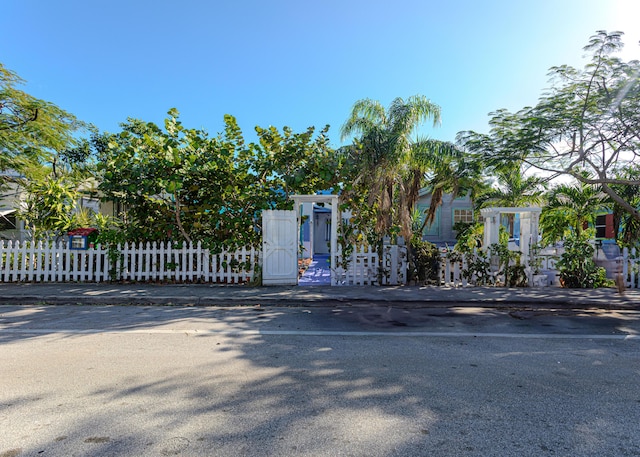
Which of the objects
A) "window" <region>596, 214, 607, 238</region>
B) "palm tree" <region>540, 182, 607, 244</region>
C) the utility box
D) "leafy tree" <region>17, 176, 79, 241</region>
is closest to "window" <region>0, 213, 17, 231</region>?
"leafy tree" <region>17, 176, 79, 241</region>

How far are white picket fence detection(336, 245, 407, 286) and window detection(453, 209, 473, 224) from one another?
653 inches

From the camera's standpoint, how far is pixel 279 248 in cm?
1073

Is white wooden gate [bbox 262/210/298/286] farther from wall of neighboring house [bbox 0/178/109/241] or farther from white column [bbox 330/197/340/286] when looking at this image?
wall of neighboring house [bbox 0/178/109/241]

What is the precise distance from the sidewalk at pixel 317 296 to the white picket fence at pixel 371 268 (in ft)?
1.90

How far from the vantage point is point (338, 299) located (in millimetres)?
8922

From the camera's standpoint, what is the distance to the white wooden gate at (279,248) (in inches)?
419

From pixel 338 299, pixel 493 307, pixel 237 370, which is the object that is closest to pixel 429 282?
pixel 493 307

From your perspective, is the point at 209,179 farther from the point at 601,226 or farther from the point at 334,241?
the point at 601,226

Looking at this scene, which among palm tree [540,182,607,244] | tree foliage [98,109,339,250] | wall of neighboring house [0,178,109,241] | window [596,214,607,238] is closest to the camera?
tree foliage [98,109,339,250]

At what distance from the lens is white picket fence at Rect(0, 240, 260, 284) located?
1079cm

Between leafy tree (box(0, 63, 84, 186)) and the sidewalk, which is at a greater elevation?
leafy tree (box(0, 63, 84, 186))

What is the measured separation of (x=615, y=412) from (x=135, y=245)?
10738 mm

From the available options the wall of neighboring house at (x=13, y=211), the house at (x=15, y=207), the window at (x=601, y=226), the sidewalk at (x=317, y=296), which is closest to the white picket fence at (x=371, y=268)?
the sidewalk at (x=317, y=296)

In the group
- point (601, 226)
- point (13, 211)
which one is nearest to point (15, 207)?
point (13, 211)
